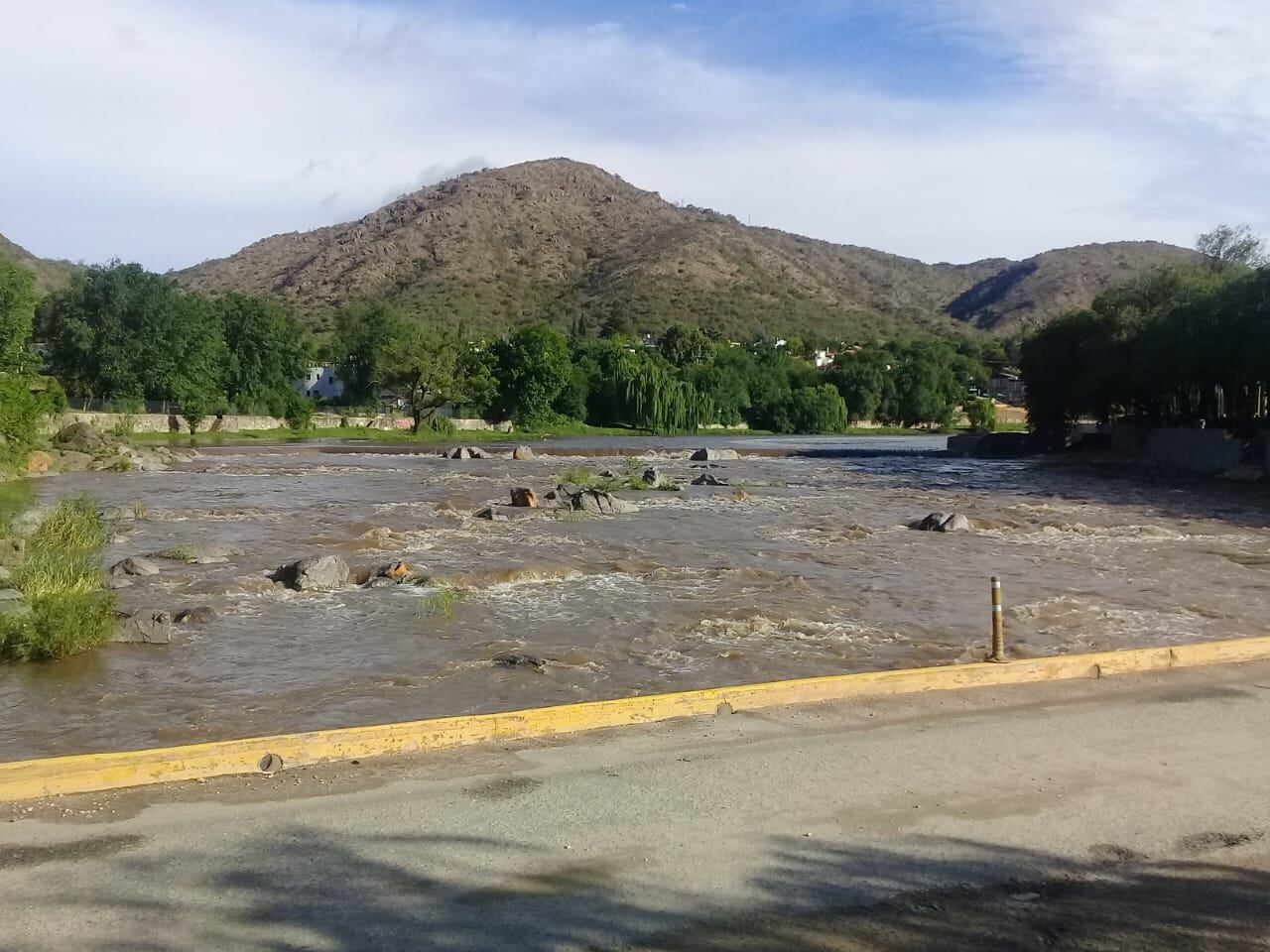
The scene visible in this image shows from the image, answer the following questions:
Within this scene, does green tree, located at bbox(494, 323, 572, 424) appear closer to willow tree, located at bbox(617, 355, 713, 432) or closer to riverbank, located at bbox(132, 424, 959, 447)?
riverbank, located at bbox(132, 424, 959, 447)

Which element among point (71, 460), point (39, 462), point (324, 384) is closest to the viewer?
point (39, 462)

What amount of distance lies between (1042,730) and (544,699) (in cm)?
490

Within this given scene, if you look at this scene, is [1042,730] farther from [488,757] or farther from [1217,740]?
[488,757]

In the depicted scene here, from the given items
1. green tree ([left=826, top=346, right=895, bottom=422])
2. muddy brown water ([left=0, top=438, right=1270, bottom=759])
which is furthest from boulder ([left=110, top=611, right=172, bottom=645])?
green tree ([left=826, top=346, right=895, bottom=422])

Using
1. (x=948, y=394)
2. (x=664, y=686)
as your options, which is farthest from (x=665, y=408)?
(x=664, y=686)

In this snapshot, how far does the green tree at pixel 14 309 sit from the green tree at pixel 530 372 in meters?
55.1

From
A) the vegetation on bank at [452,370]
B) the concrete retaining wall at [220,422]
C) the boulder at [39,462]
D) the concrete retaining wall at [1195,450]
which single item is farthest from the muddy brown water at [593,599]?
the concrete retaining wall at [220,422]

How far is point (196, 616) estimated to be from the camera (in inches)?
640

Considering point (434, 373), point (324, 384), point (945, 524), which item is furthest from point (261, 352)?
point (945, 524)

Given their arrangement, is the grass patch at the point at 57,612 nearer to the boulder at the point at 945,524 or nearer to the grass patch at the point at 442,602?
the grass patch at the point at 442,602

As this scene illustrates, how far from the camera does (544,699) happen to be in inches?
468

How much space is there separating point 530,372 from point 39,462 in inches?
2140

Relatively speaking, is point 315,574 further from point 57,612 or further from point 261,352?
point 261,352

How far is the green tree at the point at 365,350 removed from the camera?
10062 cm
